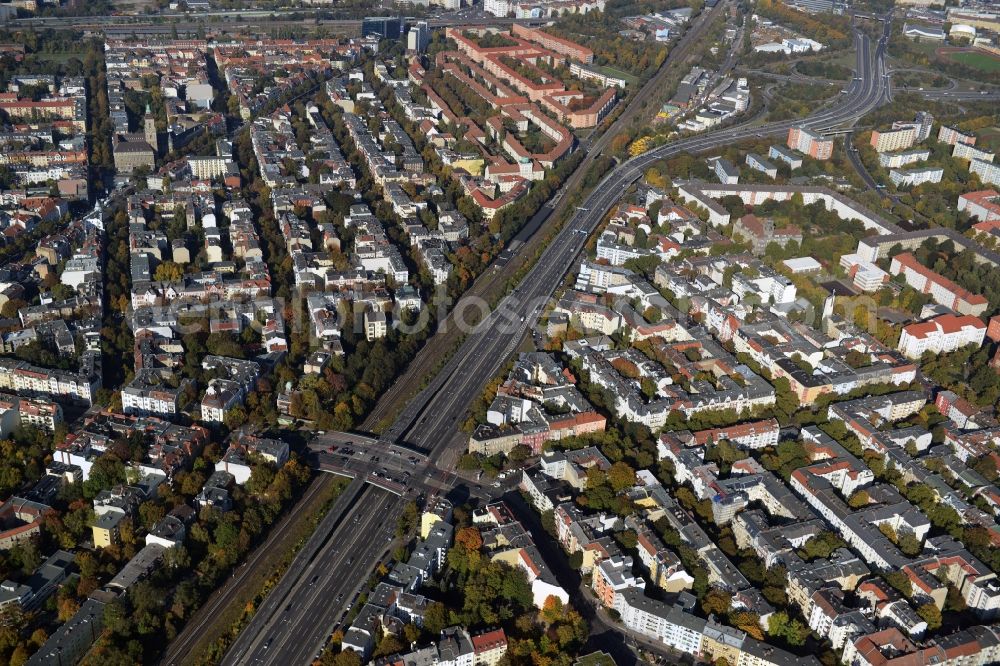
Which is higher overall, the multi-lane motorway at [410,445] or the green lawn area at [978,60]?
the green lawn area at [978,60]

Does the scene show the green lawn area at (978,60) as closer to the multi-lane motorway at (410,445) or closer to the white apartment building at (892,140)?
the white apartment building at (892,140)

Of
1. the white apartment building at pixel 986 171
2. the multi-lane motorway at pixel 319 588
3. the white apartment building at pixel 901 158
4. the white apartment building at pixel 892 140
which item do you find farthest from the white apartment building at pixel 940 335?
the white apartment building at pixel 892 140

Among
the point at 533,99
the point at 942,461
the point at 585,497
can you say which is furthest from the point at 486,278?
the point at 533,99

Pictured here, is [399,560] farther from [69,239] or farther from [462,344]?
[69,239]

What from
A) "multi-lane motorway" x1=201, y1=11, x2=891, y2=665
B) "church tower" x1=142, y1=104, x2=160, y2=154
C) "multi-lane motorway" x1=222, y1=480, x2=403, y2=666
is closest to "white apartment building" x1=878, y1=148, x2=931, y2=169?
"multi-lane motorway" x1=201, y1=11, x2=891, y2=665

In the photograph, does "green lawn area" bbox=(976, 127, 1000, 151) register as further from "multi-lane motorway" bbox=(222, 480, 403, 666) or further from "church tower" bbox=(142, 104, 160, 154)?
"church tower" bbox=(142, 104, 160, 154)

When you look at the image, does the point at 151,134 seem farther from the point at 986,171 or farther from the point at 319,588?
the point at 986,171
